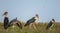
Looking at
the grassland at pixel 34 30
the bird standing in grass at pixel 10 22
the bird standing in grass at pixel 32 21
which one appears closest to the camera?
the grassland at pixel 34 30

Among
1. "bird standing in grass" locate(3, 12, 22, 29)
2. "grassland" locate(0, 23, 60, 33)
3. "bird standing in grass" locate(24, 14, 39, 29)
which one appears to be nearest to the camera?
"grassland" locate(0, 23, 60, 33)

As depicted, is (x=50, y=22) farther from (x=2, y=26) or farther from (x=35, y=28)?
(x=2, y=26)

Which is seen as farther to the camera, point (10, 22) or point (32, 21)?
point (32, 21)

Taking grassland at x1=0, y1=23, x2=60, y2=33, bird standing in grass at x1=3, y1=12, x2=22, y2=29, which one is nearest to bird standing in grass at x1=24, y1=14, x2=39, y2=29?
grassland at x1=0, y1=23, x2=60, y2=33

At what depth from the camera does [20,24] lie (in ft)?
26.9

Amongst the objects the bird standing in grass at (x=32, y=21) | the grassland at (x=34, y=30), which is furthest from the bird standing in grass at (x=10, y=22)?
the bird standing in grass at (x=32, y=21)

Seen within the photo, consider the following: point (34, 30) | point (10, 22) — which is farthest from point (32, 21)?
point (10, 22)

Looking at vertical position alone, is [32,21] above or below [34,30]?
above

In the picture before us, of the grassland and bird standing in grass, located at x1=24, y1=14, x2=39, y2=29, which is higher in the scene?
bird standing in grass, located at x1=24, y1=14, x2=39, y2=29

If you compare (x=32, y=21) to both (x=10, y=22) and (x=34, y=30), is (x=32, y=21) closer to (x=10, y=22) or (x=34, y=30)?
(x=34, y=30)

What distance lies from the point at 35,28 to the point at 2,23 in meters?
1.06

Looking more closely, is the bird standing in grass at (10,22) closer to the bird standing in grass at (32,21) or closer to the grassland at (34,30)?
the grassland at (34,30)

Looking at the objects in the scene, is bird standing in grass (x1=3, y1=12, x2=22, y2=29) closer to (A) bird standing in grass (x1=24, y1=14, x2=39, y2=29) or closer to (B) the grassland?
(B) the grassland

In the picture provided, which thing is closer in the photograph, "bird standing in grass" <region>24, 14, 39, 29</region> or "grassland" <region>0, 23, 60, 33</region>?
"grassland" <region>0, 23, 60, 33</region>
